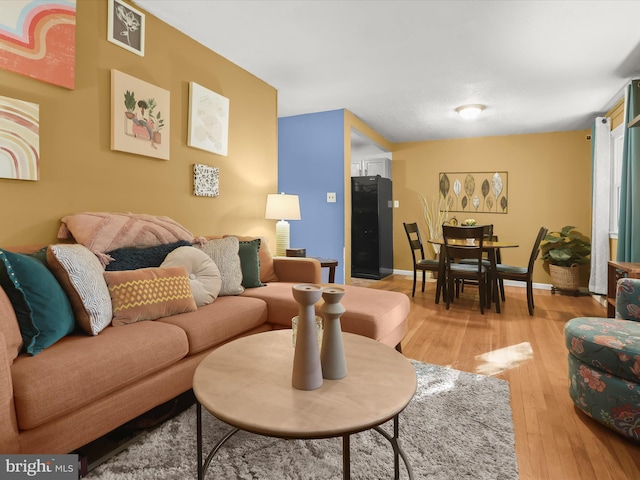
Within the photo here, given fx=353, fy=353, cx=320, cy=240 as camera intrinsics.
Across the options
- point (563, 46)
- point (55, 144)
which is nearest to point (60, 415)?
point (55, 144)

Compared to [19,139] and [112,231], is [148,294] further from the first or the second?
[19,139]

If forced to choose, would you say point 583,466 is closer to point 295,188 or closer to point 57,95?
point 57,95

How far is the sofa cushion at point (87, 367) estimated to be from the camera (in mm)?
1146

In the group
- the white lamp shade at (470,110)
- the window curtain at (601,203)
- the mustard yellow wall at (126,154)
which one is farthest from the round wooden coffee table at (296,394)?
the window curtain at (601,203)

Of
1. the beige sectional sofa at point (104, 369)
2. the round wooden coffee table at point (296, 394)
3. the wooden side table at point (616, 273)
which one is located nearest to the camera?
the round wooden coffee table at point (296, 394)

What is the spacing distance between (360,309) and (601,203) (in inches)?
164

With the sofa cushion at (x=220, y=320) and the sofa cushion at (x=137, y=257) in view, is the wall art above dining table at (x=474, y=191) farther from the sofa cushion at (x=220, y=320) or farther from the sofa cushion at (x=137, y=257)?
the sofa cushion at (x=137, y=257)

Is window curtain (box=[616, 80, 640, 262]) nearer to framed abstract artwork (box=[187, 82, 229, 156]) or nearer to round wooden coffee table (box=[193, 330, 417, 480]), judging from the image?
round wooden coffee table (box=[193, 330, 417, 480])

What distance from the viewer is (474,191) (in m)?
5.95

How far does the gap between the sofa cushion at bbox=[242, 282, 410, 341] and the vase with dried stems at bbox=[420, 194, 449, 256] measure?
4.00 meters

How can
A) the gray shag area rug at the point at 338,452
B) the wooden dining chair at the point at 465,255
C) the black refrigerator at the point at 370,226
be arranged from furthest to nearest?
1. the black refrigerator at the point at 370,226
2. the wooden dining chair at the point at 465,255
3. the gray shag area rug at the point at 338,452

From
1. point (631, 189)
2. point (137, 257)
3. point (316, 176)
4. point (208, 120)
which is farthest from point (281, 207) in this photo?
point (631, 189)

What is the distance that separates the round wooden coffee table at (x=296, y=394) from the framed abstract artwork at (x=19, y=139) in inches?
57.1

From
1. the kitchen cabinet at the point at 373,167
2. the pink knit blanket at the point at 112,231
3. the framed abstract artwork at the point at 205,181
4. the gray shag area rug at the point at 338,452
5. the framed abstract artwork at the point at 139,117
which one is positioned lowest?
the gray shag area rug at the point at 338,452
